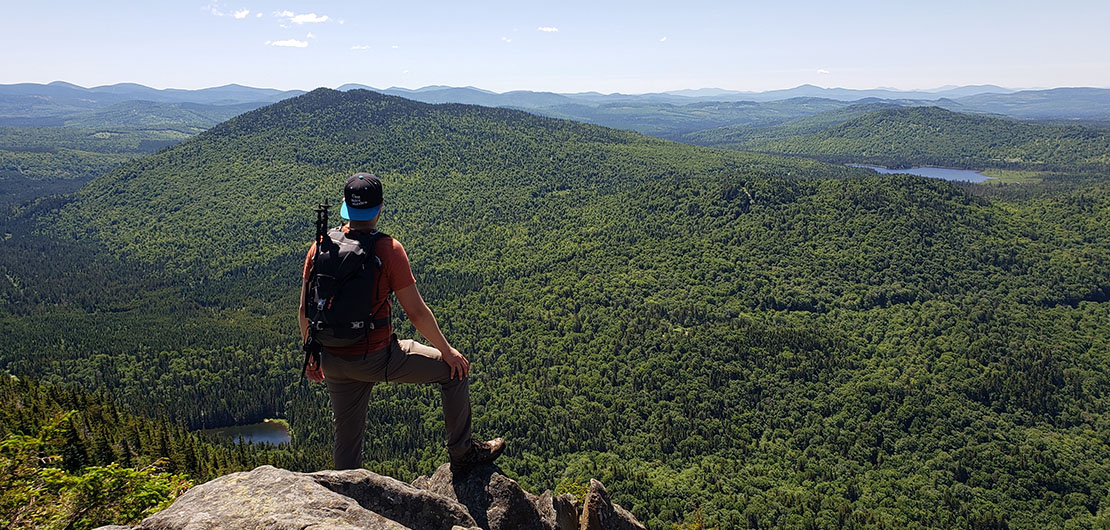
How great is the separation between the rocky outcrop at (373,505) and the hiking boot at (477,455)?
20 centimetres

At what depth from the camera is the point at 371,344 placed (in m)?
8.62

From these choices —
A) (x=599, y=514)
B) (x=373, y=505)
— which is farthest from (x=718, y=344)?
(x=373, y=505)

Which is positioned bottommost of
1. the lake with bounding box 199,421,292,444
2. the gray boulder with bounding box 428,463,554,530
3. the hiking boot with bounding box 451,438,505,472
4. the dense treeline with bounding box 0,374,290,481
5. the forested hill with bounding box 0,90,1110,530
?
the lake with bounding box 199,421,292,444

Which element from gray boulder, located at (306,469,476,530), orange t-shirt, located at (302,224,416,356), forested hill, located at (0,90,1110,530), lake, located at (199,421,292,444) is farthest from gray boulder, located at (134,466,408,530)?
lake, located at (199,421,292,444)

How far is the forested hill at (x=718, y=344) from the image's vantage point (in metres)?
83.4

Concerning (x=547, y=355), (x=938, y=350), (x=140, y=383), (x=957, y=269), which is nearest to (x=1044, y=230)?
(x=957, y=269)

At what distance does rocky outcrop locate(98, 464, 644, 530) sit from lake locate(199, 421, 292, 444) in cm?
9927

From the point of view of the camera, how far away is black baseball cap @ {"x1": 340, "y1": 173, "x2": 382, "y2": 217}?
27.6ft

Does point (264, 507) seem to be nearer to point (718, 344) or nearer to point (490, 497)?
point (490, 497)

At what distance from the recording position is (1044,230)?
164875 millimetres

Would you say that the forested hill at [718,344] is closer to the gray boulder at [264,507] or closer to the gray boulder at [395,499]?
the gray boulder at [395,499]

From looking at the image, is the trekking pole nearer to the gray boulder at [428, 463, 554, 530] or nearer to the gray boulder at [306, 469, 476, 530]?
the gray boulder at [306, 469, 476, 530]

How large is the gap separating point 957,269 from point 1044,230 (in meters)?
45.8

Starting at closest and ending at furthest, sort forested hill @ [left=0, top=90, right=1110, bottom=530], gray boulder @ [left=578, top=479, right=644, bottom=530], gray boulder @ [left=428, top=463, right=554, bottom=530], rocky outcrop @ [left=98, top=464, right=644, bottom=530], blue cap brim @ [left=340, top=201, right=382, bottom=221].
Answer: rocky outcrop @ [left=98, top=464, right=644, bottom=530] < blue cap brim @ [left=340, top=201, right=382, bottom=221] < gray boulder @ [left=428, top=463, right=554, bottom=530] < gray boulder @ [left=578, top=479, right=644, bottom=530] < forested hill @ [left=0, top=90, right=1110, bottom=530]
